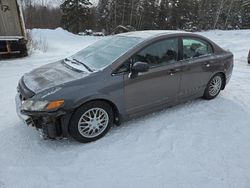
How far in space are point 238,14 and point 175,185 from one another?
91.4 ft

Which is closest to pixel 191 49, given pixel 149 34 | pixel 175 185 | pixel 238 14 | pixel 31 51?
pixel 149 34

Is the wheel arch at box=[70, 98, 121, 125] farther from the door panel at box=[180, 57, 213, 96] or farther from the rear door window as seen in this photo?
the rear door window

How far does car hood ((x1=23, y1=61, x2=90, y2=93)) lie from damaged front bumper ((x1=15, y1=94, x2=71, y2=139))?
0.34 meters

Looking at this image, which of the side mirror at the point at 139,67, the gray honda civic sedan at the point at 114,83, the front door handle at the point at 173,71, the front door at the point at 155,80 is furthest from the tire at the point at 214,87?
the side mirror at the point at 139,67

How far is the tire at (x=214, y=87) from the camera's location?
458 centimetres

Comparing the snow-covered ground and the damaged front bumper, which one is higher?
the damaged front bumper

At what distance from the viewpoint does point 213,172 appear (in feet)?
8.89

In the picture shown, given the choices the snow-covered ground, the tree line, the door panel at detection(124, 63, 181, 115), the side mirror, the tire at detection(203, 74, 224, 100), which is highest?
the side mirror

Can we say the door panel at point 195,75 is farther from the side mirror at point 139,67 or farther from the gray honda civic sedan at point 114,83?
the side mirror at point 139,67

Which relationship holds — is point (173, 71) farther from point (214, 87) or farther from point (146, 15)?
point (146, 15)

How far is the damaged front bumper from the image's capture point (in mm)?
2890

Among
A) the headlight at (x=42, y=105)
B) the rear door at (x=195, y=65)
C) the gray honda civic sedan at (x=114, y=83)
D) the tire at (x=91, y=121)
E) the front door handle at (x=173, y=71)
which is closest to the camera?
the headlight at (x=42, y=105)

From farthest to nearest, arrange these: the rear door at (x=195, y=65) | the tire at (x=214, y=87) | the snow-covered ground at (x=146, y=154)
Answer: the tire at (x=214, y=87) → the rear door at (x=195, y=65) → the snow-covered ground at (x=146, y=154)

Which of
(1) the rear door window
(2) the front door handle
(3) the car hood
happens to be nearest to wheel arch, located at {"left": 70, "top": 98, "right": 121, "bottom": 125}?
(3) the car hood
